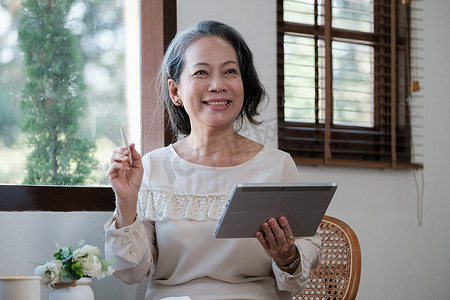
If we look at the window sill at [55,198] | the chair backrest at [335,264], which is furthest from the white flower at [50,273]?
the chair backrest at [335,264]

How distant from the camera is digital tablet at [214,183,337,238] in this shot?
1.65m

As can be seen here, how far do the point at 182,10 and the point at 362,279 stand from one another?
1.38 metres

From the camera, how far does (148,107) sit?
248 centimetres

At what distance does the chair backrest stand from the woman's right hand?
26.7 inches

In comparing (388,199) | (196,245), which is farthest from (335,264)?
(388,199)

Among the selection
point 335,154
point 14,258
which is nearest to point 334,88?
point 335,154

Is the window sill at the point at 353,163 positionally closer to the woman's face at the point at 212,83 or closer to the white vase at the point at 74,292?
the woman's face at the point at 212,83

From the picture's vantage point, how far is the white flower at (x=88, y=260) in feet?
5.76

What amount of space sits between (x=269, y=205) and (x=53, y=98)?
3.39 feet

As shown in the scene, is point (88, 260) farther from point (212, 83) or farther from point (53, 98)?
point (53, 98)

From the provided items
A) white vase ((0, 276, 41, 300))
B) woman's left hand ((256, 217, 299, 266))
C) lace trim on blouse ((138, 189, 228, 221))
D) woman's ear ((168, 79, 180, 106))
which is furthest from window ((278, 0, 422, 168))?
white vase ((0, 276, 41, 300))

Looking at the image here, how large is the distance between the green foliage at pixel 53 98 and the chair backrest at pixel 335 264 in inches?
34.7

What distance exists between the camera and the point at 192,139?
7.14 feet

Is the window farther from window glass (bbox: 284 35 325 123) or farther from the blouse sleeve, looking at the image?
the blouse sleeve
